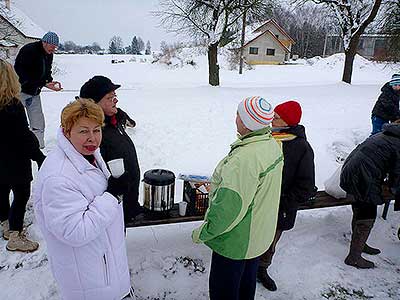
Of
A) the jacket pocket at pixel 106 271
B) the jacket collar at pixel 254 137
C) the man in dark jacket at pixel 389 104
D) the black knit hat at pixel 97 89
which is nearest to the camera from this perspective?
the jacket pocket at pixel 106 271

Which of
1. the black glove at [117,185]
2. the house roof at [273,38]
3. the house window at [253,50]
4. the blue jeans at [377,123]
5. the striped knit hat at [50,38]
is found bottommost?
the blue jeans at [377,123]

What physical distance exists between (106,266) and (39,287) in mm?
1497

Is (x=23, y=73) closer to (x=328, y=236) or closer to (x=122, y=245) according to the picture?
(x=122, y=245)

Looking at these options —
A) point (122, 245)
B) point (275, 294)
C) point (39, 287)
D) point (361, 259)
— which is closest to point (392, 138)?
point (361, 259)

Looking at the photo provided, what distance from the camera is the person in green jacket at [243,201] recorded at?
2.08 meters

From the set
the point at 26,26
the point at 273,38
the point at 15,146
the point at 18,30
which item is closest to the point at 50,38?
the point at 15,146

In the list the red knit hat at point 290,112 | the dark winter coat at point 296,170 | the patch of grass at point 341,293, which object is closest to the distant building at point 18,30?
the red knit hat at point 290,112

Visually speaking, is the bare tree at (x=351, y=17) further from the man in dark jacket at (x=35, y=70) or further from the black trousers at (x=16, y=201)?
the black trousers at (x=16, y=201)

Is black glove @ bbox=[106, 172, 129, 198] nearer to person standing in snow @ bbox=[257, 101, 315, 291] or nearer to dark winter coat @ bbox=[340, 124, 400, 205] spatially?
person standing in snow @ bbox=[257, 101, 315, 291]

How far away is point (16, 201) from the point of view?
335 centimetres

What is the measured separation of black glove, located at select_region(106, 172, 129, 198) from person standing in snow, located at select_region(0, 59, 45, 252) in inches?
63.1

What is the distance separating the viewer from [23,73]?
5082mm

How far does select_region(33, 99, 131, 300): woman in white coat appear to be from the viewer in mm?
1727

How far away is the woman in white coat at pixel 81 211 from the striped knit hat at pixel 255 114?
91 centimetres
